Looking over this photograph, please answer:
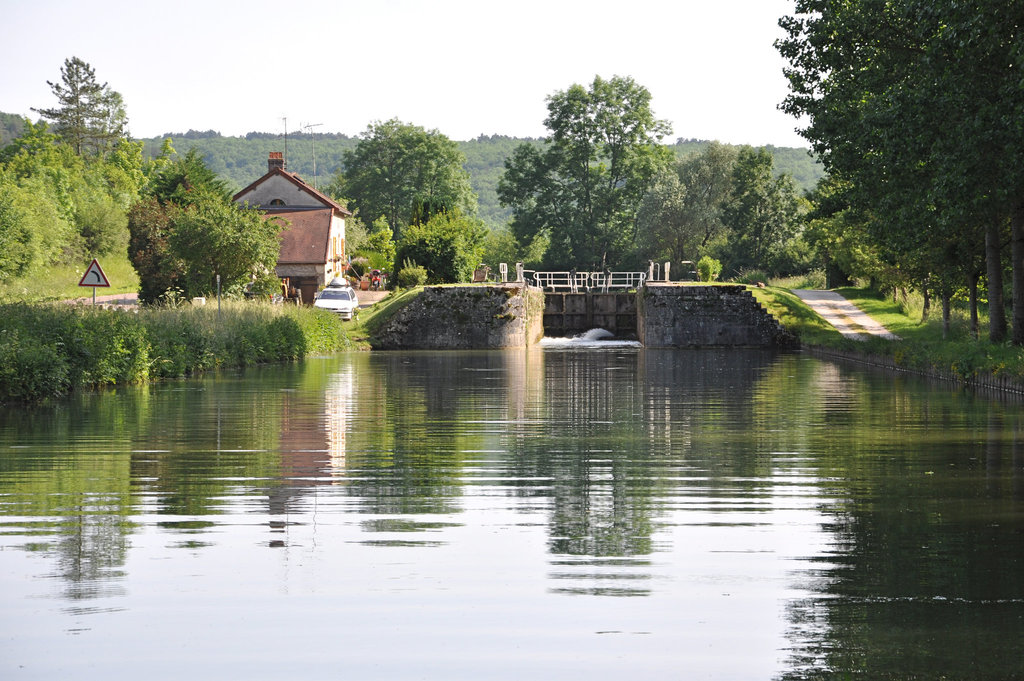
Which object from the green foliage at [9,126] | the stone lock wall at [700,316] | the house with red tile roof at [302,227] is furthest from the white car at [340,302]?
the green foliage at [9,126]

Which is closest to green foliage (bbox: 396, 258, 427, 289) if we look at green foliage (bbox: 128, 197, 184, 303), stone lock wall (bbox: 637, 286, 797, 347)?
green foliage (bbox: 128, 197, 184, 303)

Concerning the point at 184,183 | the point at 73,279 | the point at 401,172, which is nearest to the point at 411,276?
the point at 184,183

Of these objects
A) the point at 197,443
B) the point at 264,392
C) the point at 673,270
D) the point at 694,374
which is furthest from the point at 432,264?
the point at 197,443

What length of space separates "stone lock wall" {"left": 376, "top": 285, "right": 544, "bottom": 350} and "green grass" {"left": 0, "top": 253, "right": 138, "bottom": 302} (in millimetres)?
20737

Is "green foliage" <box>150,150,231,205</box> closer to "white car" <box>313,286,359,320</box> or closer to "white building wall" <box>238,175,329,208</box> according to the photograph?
"white car" <box>313,286,359,320</box>

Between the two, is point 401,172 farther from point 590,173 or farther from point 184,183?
point 184,183

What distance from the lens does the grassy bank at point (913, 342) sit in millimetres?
27125

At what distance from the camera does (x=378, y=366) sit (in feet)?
129

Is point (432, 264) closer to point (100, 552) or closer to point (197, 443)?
point (197, 443)

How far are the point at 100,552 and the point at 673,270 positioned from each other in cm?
8812

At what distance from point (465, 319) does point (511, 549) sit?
50.8 m

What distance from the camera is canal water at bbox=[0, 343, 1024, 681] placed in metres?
6.34

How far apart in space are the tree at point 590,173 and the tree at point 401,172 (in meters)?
15.7

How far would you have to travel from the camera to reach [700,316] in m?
58.8
